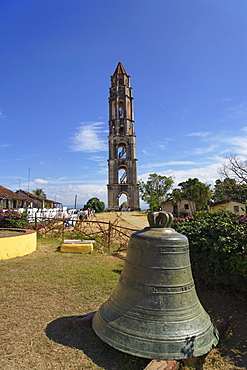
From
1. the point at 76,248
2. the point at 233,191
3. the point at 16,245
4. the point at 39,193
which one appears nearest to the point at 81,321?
the point at 16,245

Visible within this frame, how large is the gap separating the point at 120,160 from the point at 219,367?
1622 inches

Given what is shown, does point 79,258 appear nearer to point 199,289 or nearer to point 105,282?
point 105,282

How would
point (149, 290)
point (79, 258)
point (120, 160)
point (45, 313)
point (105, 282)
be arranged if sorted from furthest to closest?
point (120, 160) → point (79, 258) → point (105, 282) → point (45, 313) → point (149, 290)

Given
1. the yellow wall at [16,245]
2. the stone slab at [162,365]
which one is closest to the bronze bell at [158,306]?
the stone slab at [162,365]

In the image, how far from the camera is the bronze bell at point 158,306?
2447mm

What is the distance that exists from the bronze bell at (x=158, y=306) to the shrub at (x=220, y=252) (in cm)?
160

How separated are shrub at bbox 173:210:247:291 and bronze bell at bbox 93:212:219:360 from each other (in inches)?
62.9

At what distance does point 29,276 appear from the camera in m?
5.97

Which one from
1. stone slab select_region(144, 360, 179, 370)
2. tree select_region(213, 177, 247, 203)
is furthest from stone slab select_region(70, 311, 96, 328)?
tree select_region(213, 177, 247, 203)

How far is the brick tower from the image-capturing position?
42.6m

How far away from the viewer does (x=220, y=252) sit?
14.4 ft

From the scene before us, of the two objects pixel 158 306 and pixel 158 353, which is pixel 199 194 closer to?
pixel 158 306

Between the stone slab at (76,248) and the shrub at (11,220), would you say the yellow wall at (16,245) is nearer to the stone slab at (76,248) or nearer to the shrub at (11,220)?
the stone slab at (76,248)

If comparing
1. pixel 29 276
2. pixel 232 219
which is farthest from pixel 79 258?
pixel 232 219
